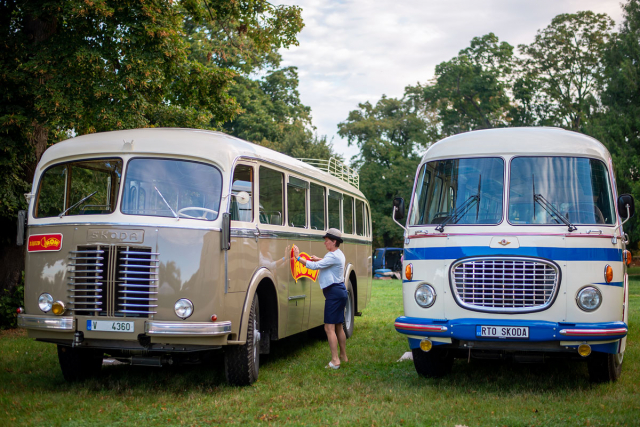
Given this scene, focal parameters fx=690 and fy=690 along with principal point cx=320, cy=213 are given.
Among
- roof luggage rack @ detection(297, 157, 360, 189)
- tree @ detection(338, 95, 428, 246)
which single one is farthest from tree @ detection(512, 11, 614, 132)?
roof luggage rack @ detection(297, 157, 360, 189)

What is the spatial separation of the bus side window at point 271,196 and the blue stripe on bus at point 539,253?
233cm

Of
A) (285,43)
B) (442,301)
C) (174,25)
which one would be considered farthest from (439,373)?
(285,43)

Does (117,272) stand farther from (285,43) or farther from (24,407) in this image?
(285,43)

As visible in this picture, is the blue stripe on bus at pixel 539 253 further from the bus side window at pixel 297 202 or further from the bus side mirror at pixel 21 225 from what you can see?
the bus side mirror at pixel 21 225

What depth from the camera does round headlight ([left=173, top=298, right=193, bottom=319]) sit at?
750 cm

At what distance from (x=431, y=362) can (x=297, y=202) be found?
10.7ft

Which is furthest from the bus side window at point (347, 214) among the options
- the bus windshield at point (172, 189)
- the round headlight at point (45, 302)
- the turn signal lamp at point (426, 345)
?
the round headlight at point (45, 302)

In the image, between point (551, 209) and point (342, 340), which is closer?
point (551, 209)

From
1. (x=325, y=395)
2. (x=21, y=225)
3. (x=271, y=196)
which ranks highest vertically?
(x=271, y=196)

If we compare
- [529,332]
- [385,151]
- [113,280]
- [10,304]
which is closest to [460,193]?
[529,332]

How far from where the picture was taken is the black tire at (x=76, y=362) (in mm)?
8602

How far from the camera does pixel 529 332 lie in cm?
748

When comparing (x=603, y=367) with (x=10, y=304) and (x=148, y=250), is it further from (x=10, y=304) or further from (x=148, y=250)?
(x=10, y=304)

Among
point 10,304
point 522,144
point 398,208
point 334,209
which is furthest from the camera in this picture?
point 10,304
